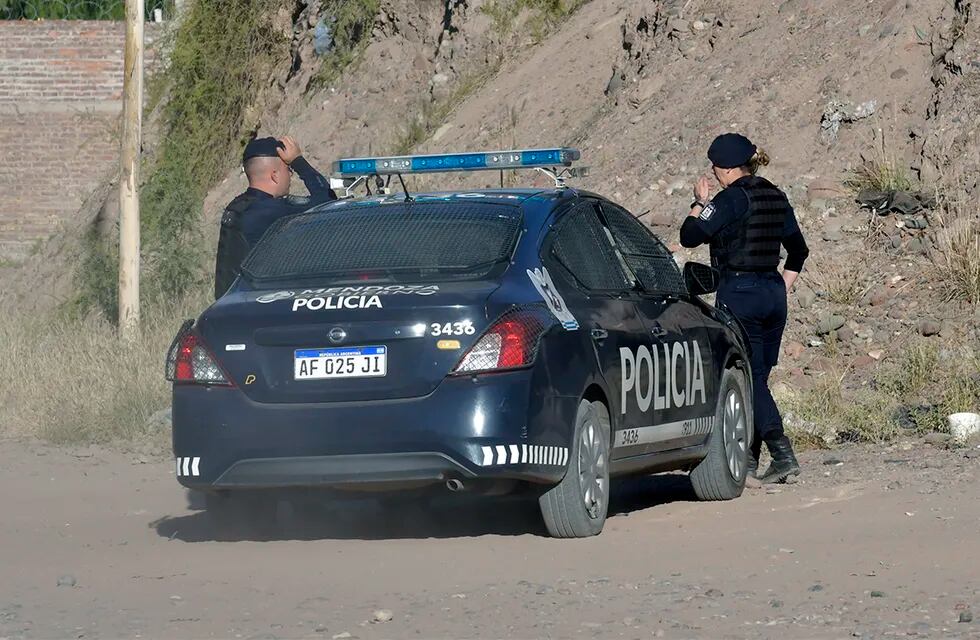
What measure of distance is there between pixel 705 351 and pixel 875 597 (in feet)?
9.74

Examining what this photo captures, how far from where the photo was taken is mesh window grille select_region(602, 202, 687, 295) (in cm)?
862

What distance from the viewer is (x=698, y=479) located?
897 cm

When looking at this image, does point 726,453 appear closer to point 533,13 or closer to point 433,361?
point 433,361

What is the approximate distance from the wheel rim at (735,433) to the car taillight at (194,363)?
296 cm

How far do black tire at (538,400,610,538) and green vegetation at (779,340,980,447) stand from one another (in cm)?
318

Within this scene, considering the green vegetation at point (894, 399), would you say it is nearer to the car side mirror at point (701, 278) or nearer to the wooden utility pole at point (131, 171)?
the car side mirror at point (701, 278)

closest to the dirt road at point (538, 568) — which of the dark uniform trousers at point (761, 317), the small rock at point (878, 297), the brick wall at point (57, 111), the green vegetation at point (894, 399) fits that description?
the dark uniform trousers at point (761, 317)

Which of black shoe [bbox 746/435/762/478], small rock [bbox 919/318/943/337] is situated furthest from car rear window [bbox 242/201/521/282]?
small rock [bbox 919/318/943/337]

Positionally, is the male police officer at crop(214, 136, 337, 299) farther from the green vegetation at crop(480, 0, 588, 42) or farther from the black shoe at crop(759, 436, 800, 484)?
the green vegetation at crop(480, 0, 588, 42)

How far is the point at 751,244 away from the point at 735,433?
1.02m

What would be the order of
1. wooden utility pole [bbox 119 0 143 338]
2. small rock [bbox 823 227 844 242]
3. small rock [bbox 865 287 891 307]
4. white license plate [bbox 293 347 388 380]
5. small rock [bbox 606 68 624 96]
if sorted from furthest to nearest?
small rock [bbox 606 68 624 96] → wooden utility pole [bbox 119 0 143 338] → small rock [bbox 823 227 844 242] → small rock [bbox 865 287 891 307] → white license plate [bbox 293 347 388 380]

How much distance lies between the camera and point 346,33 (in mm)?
24562

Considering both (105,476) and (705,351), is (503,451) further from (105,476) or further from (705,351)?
(105,476)

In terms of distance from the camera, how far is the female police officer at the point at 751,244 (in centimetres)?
909
